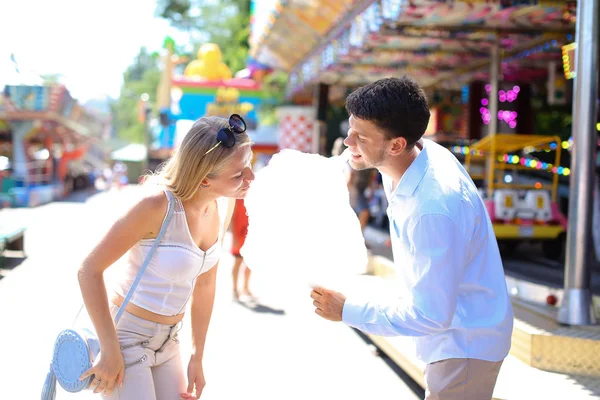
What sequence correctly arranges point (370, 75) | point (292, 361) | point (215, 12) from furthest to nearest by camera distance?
point (215, 12)
point (370, 75)
point (292, 361)

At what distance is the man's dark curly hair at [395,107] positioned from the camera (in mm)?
2277

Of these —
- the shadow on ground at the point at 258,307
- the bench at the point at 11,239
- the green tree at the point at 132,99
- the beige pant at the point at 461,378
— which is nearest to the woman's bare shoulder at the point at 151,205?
the beige pant at the point at 461,378

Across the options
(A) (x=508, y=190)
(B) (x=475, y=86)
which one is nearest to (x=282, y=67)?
(B) (x=475, y=86)

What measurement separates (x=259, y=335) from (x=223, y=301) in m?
1.66

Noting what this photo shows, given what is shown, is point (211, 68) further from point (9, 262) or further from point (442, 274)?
point (442, 274)

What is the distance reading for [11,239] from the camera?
1136 cm

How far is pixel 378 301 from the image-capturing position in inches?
90.9

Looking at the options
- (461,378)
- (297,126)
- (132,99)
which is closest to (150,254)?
(461,378)

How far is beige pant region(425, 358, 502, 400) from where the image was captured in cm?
231

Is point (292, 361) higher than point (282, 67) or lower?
lower

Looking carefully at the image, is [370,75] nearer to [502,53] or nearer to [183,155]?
[502,53]

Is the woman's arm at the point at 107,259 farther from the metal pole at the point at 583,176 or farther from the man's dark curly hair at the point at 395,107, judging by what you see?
the metal pole at the point at 583,176

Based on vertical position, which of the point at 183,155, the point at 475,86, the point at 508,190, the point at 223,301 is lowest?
the point at 223,301

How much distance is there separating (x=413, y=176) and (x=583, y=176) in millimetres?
3243
